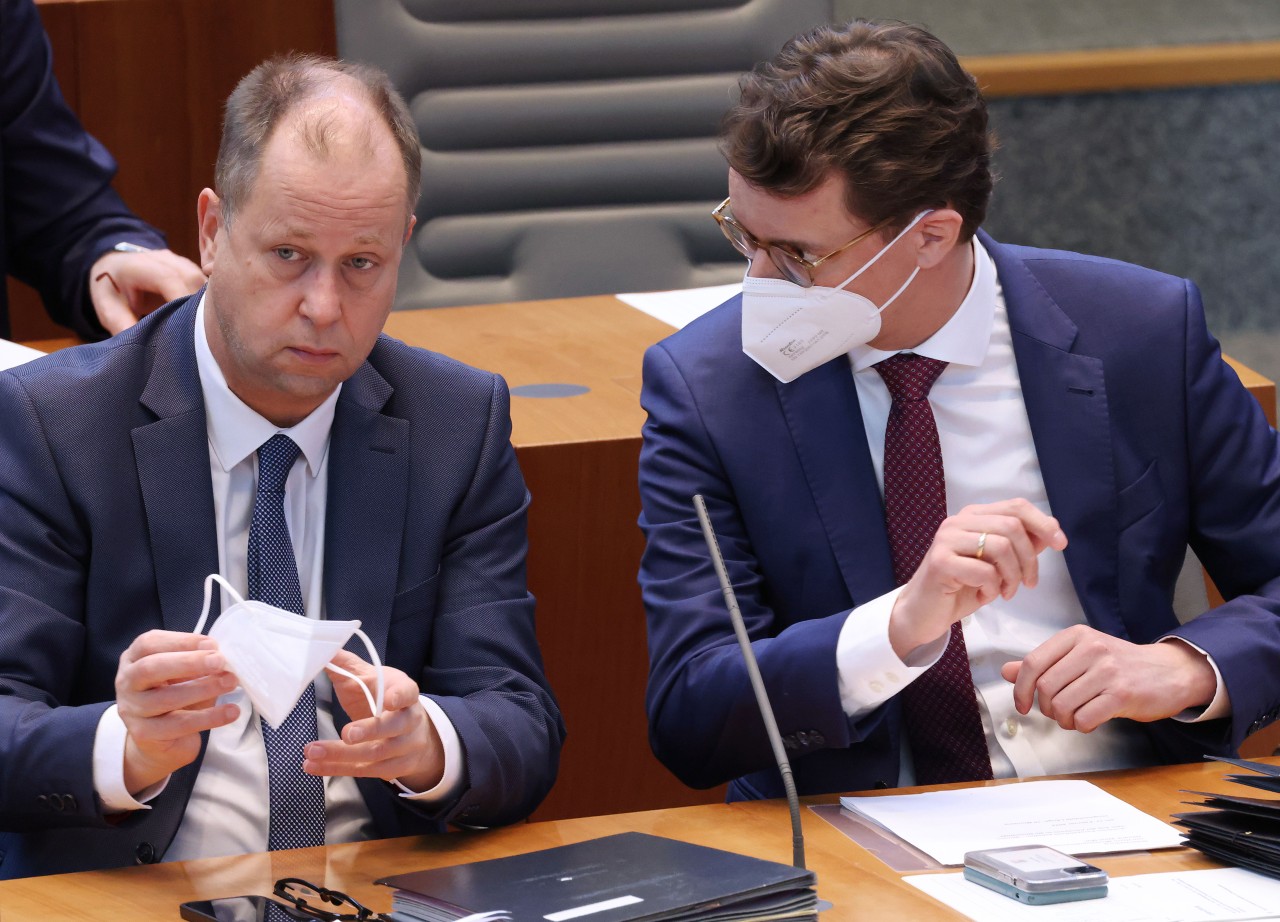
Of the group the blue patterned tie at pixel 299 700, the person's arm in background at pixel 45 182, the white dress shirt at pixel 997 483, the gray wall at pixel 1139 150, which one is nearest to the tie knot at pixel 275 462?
the blue patterned tie at pixel 299 700

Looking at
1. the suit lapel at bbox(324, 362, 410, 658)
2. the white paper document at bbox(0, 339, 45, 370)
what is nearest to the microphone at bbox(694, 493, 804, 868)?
the suit lapel at bbox(324, 362, 410, 658)

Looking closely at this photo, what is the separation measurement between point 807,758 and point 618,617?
1.66 feet

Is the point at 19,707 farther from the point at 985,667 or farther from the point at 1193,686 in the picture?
the point at 1193,686

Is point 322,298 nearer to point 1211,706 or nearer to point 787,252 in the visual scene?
point 787,252

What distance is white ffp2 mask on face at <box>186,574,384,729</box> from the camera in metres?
1.40

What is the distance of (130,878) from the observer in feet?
4.85

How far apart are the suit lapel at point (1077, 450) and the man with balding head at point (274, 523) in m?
0.57

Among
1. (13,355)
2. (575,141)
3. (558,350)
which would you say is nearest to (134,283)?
(13,355)

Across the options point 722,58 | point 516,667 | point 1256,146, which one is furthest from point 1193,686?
point 1256,146

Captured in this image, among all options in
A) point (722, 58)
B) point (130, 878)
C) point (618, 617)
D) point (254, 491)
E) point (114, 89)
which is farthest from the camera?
point (722, 58)

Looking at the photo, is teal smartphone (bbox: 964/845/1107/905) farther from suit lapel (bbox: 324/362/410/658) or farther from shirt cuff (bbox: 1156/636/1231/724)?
suit lapel (bbox: 324/362/410/658)

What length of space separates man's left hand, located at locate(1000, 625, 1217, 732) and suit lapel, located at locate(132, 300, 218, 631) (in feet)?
2.51

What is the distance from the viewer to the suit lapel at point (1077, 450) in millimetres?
1911

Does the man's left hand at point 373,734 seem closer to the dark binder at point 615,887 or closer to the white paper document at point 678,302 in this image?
the dark binder at point 615,887
